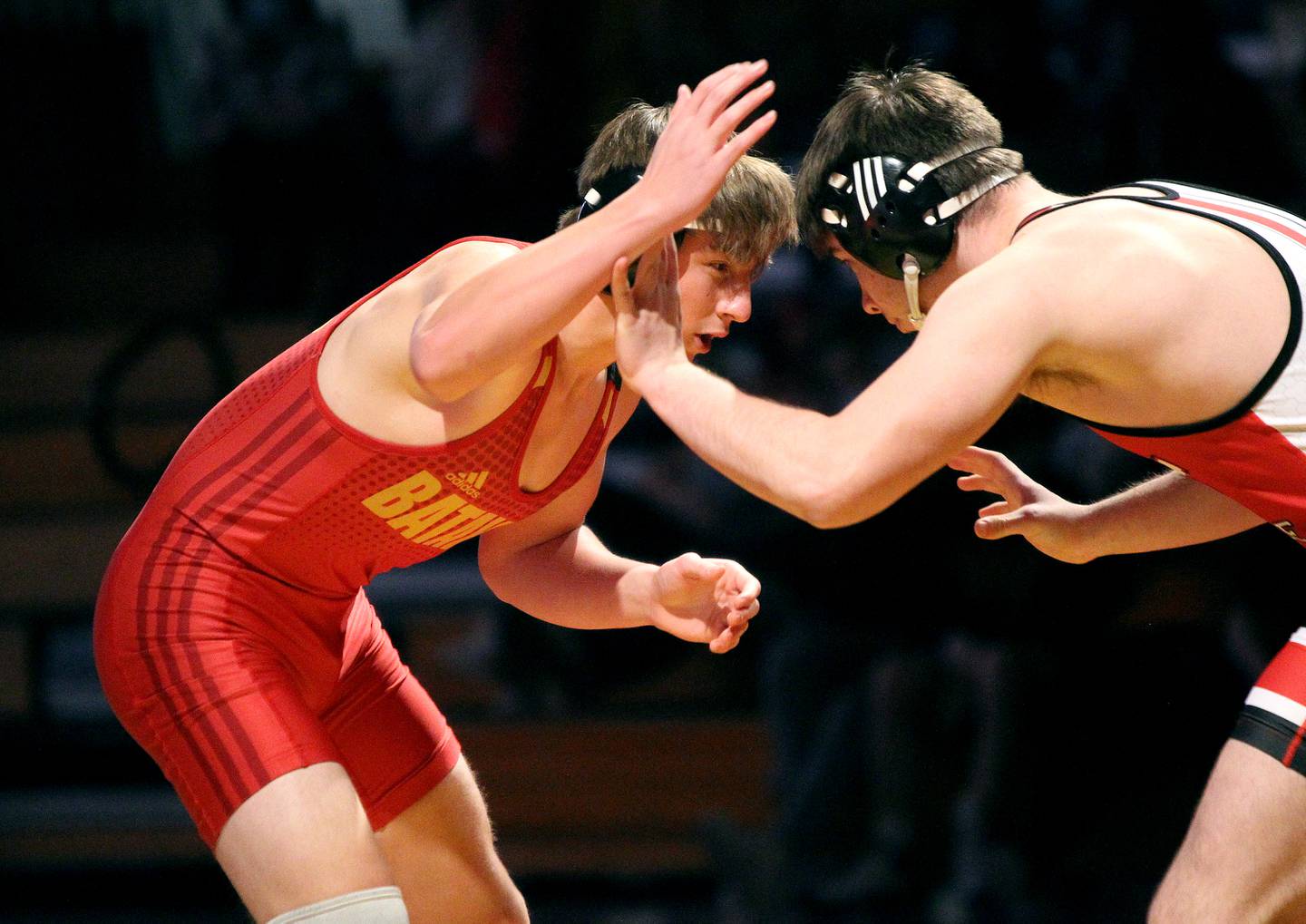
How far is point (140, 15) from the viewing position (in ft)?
18.2

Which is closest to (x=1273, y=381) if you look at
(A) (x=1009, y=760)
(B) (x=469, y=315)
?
(B) (x=469, y=315)

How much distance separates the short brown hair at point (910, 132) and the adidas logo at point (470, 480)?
641 millimetres

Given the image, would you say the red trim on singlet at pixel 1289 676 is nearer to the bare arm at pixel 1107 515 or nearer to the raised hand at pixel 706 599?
the bare arm at pixel 1107 515

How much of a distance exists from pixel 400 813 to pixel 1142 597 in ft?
9.16

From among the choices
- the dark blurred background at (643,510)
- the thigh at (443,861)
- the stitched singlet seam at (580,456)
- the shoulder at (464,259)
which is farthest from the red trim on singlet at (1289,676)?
the dark blurred background at (643,510)

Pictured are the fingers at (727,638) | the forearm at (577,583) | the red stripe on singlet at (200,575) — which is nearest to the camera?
the red stripe on singlet at (200,575)

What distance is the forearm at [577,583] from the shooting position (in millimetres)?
2635

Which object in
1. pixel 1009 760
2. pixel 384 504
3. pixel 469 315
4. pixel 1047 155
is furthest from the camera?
pixel 1047 155

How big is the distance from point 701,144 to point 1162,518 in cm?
100

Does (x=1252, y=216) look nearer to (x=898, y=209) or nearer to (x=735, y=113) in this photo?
(x=898, y=209)

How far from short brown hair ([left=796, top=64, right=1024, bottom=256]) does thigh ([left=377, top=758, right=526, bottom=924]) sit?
1169 mm

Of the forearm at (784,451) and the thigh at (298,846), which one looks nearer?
the forearm at (784,451)

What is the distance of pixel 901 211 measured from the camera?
7.22ft

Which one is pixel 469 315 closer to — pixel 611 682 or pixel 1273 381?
pixel 1273 381
